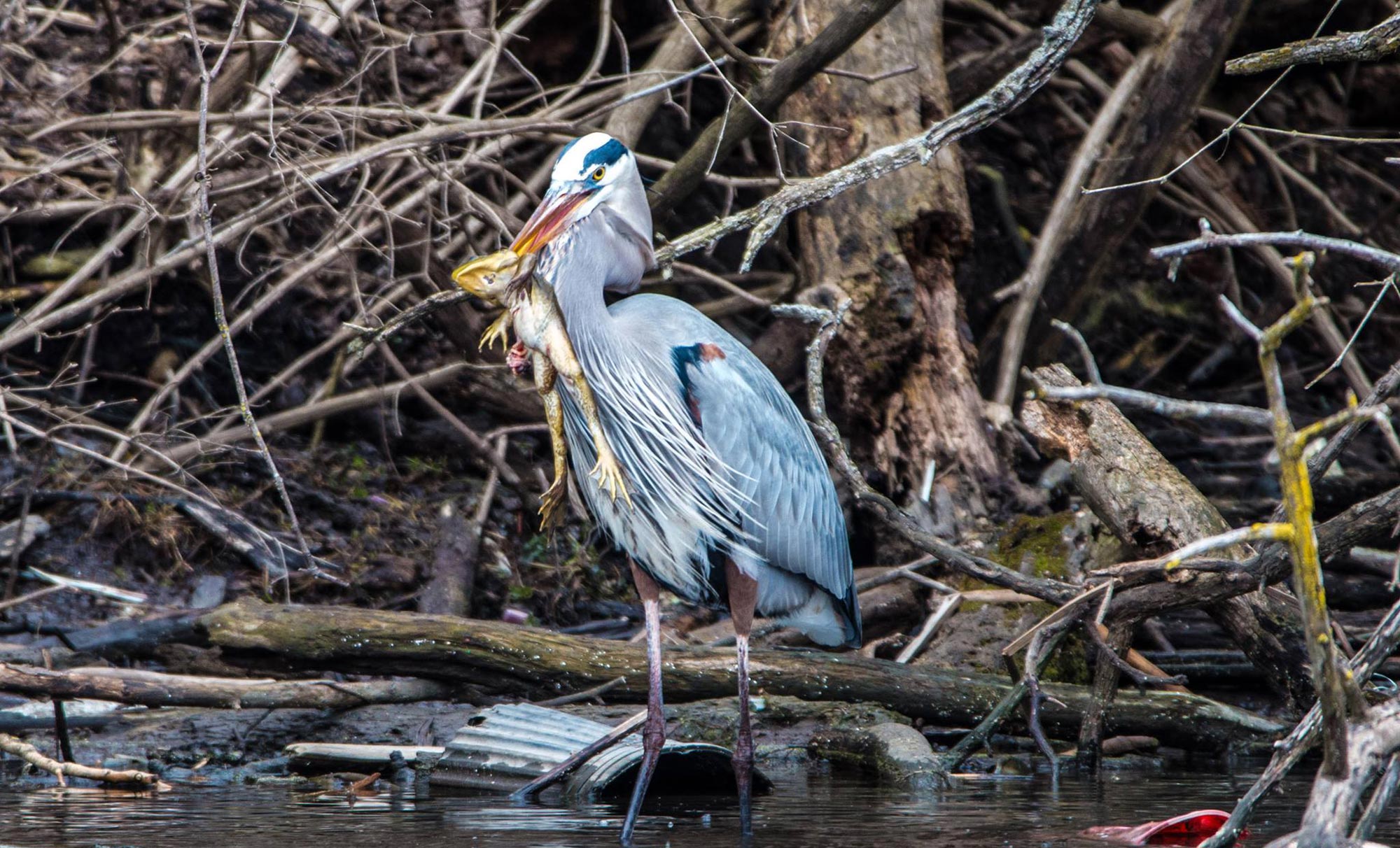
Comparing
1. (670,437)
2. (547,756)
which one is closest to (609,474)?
(670,437)

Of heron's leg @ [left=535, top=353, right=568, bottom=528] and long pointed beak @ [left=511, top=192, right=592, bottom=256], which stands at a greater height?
long pointed beak @ [left=511, top=192, right=592, bottom=256]

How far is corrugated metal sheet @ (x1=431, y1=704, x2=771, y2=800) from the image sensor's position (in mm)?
4379

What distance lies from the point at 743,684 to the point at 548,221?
1507 millimetres

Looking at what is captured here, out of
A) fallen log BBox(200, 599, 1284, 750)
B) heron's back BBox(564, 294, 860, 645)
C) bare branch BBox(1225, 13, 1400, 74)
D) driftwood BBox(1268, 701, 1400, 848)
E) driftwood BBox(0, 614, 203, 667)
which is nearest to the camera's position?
driftwood BBox(1268, 701, 1400, 848)

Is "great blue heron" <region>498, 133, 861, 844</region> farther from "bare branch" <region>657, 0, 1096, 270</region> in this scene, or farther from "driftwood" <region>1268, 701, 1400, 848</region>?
"driftwood" <region>1268, 701, 1400, 848</region>

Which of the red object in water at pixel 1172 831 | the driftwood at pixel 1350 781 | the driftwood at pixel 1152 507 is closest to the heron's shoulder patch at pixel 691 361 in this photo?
the driftwood at pixel 1152 507

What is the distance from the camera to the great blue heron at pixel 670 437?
4.12m

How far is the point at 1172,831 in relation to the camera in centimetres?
353

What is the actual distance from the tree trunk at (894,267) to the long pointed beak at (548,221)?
2.43 metres

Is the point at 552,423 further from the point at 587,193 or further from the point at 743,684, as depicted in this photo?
the point at 743,684

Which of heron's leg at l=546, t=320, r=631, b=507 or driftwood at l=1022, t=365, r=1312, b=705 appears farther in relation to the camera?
driftwood at l=1022, t=365, r=1312, b=705

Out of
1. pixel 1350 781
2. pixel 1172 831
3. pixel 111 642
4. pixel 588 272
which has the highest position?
pixel 588 272

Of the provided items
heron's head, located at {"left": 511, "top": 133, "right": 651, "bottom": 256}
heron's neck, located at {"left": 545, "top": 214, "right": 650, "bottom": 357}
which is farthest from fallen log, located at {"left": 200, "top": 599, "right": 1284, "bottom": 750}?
heron's head, located at {"left": 511, "top": 133, "right": 651, "bottom": 256}

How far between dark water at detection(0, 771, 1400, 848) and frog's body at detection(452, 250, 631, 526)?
0.93 meters
